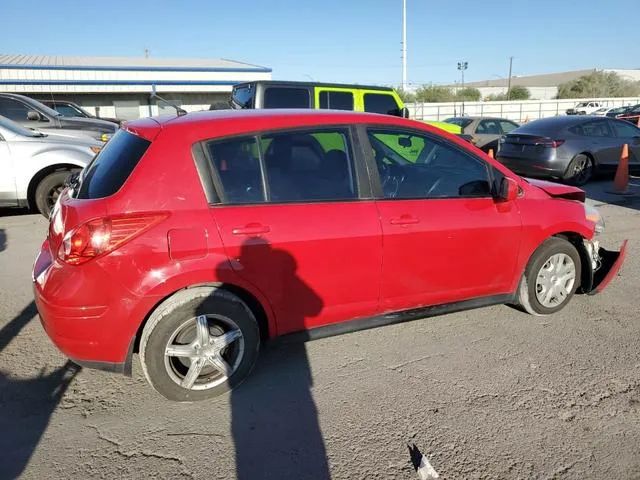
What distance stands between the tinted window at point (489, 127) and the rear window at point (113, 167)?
1357 centimetres

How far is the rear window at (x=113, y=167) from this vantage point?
278cm

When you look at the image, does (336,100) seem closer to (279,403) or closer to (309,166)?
(309,166)

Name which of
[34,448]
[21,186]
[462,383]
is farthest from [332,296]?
[21,186]

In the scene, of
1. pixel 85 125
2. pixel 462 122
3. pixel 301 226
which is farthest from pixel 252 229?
pixel 462 122

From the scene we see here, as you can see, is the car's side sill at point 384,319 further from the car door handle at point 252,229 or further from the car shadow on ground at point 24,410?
the car shadow on ground at point 24,410

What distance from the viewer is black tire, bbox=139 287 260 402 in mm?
2752

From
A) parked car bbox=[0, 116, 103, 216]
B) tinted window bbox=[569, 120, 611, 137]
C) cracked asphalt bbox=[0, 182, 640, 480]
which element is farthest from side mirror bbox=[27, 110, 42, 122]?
tinted window bbox=[569, 120, 611, 137]

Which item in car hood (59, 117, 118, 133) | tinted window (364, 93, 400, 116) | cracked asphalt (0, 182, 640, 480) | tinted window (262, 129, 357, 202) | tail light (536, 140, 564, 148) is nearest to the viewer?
cracked asphalt (0, 182, 640, 480)

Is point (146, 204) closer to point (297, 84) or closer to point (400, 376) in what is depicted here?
point (400, 376)

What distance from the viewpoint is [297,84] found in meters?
8.61

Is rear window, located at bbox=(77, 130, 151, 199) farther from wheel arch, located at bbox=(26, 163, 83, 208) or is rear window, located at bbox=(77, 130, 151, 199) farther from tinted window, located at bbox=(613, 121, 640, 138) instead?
tinted window, located at bbox=(613, 121, 640, 138)

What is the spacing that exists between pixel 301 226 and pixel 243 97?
650 cm

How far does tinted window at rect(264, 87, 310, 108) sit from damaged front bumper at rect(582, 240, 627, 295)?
567 cm

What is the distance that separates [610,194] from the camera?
31.7 feet
